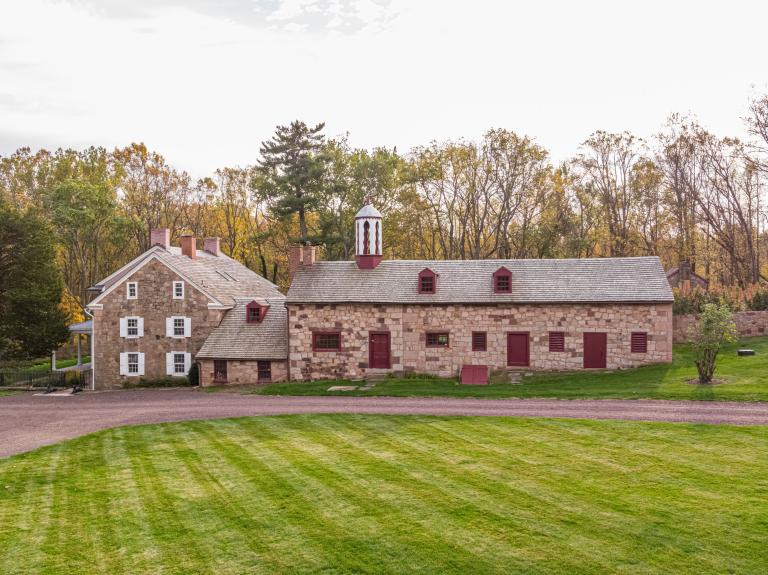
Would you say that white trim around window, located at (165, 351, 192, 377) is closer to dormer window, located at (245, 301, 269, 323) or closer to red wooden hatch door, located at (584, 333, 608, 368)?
dormer window, located at (245, 301, 269, 323)

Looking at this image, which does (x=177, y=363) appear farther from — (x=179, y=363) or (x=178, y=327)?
(x=178, y=327)

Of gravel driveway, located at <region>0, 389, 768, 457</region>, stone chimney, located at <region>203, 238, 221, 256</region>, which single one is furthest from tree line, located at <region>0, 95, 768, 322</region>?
gravel driveway, located at <region>0, 389, 768, 457</region>

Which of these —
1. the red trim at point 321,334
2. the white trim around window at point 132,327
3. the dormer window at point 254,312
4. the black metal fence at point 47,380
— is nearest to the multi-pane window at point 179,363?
the white trim around window at point 132,327

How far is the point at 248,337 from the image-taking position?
113ft

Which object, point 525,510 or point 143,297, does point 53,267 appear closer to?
point 143,297

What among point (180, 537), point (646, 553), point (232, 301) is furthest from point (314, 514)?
point (232, 301)

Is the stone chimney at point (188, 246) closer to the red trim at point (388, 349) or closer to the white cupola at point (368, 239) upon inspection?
the white cupola at point (368, 239)

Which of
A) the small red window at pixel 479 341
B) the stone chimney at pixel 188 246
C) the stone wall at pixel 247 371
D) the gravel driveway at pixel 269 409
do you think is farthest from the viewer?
the stone chimney at pixel 188 246

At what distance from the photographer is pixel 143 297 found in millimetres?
35781

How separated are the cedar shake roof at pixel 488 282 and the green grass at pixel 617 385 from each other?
12.4 ft

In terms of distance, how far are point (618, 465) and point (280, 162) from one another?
40.2 m

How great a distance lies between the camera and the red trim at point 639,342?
102 feet

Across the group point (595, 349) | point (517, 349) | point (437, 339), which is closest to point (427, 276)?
point (437, 339)

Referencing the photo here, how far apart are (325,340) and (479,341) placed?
8.03 meters
